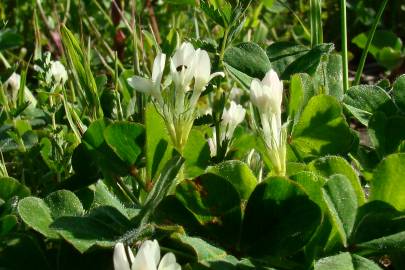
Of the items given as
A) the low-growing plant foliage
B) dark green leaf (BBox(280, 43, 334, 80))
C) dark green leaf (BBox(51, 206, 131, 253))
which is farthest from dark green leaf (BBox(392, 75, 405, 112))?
dark green leaf (BBox(51, 206, 131, 253))

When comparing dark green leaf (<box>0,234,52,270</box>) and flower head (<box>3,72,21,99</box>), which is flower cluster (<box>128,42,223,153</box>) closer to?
dark green leaf (<box>0,234,52,270</box>)

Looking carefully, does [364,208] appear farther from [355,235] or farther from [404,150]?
[404,150]

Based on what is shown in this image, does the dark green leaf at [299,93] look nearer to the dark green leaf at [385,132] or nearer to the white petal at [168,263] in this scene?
the dark green leaf at [385,132]

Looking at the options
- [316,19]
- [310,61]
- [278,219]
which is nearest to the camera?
[278,219]

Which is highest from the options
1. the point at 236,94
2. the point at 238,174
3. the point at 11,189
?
the point at 238,174

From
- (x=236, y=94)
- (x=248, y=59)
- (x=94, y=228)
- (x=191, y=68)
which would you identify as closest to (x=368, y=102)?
(x=248, y=59)

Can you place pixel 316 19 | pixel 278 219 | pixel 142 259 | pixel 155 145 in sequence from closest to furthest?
pixel 142 259
pixel 278 219
pixel 155 145
pixel 316 19

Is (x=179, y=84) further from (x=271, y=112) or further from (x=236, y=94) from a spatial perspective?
(x=236, y=94)
